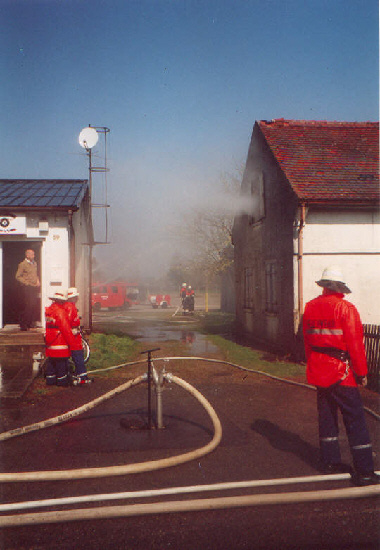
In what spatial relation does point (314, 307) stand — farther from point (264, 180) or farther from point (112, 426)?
point (264, 180)

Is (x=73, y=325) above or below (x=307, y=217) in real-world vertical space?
below

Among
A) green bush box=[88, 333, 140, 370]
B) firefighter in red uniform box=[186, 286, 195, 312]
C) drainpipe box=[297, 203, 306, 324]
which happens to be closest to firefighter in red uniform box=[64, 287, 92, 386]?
green bush box=[88, 333, 140, 370]

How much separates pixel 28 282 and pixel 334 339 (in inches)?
344

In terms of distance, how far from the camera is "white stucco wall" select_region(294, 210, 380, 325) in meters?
11.7

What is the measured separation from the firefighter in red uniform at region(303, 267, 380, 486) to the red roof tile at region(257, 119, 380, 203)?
727 cm

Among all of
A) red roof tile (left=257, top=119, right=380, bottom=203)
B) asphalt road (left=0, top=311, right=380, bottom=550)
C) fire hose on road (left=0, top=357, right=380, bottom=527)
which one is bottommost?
asphalt road (left=0, top=311, right=380, bottom=550)

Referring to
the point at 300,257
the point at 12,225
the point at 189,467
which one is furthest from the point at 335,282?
the point at 12,225

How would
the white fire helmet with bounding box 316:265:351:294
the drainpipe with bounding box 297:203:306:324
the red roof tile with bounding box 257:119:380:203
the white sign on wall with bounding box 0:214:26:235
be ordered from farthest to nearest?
the white sign on wall with bounding box 0:214:26:235 → the red roof tile with bounding box 257:119:380:203 → the drainpipe with bounding box 297:203:306:324 → the white fire helmet with bounding box 316:265:351:294

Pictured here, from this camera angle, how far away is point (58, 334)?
7672 millimetres

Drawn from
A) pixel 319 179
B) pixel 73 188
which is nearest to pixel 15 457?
pixel 319 179

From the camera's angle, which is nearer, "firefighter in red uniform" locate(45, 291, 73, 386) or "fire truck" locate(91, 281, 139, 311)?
"firefighter in red uniform" locate(45, 291, 73, 386)

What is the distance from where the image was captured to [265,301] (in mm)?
14414

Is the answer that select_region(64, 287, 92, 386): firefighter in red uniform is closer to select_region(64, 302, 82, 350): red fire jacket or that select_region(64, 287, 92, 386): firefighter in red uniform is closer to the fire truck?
select_region(64, 302, 82, 350): red fire jacket

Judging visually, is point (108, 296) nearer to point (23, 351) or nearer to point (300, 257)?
point (23, 351)
